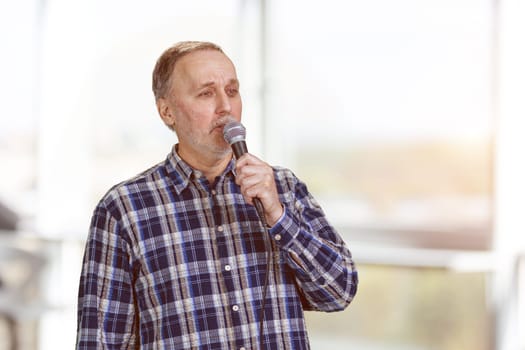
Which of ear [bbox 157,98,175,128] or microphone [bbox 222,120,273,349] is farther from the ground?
ear [bbox 157,98,175,128]

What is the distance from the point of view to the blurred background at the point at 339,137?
343 centimetres

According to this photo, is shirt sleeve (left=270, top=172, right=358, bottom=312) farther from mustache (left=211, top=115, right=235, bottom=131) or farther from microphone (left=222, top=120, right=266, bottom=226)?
mustache (left=211, top=115, right=235, bottom=131)

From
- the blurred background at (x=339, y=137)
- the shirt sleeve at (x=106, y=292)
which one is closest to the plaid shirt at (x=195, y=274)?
the shirt sleeve at (x=106, y=292)

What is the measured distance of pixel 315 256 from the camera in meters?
1.38

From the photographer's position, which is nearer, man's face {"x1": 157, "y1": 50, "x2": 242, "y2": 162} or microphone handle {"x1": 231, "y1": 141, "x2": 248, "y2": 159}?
microphone handle {"x1": 231, "y1": 141, "x2": 248, "y2": 159}

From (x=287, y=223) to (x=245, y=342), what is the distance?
239mm

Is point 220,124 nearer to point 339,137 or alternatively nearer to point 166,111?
point 166,111

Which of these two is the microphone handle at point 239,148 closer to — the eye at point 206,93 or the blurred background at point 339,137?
the eye at point 206,93

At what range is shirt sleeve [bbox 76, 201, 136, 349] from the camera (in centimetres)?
143

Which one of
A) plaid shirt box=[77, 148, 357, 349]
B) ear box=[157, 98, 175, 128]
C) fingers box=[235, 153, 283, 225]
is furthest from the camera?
ear box=[157, 98, 175, 128]

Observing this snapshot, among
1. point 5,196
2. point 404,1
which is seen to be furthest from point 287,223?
point 5,196

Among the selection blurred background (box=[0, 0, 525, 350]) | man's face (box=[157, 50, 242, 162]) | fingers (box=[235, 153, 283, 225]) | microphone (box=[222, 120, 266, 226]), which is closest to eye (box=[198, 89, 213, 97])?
man's face (box=[157, 50, 242, 162])

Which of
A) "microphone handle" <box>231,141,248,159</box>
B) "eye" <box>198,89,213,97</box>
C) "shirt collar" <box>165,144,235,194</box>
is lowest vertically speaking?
"shirt collar" <box>165,144,235,194</box>

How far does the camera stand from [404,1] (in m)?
3.59
